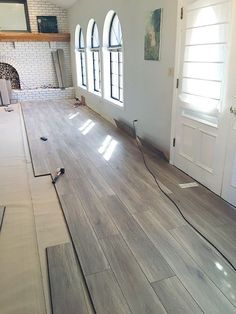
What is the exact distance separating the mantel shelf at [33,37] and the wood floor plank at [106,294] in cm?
845

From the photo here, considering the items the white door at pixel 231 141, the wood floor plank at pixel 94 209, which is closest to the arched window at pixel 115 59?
the wood floor plank at pixel 94 209

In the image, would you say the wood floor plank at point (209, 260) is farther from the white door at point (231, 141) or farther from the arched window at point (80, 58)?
the arched window at point (80, 58)

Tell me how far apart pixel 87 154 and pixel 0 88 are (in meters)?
5.14

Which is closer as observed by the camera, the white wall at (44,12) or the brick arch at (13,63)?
the white wall at (44,12)

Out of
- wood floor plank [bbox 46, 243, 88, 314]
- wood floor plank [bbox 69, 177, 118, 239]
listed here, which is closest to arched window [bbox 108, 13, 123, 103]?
wood floor plank [bbox 69, 177, 118, 239]

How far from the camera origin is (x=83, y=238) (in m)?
2.30

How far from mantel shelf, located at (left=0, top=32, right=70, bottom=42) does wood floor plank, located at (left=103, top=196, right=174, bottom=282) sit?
24.7 ft

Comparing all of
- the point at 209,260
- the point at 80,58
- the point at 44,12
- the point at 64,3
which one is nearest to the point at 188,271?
the point at 209,260

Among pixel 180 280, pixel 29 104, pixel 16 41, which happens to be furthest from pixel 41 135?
pixel 16 41

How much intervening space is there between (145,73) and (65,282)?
11.1 feet

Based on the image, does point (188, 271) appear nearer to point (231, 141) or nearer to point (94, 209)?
point (94, 209)

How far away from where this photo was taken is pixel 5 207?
2787mm

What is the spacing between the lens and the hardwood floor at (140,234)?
174 centimetres

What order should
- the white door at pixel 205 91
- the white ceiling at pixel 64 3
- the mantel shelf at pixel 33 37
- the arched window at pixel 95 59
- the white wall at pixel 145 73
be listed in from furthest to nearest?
the mantel shelf at pixel 33 37, the white ceiling at pixel 64 3, the arched window at pixel 95 59, the white wall at pixel 145 73, the white door at pixel 205 91
